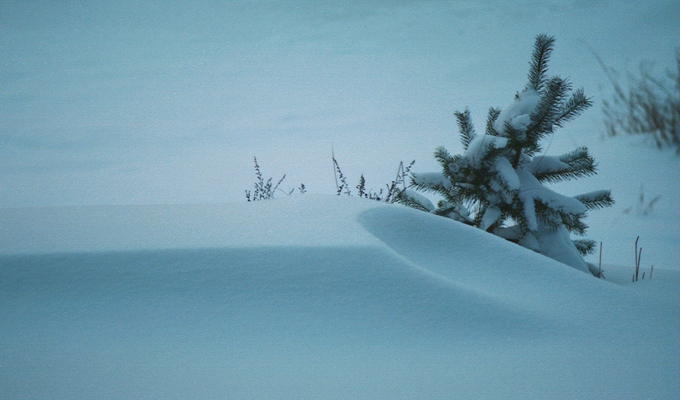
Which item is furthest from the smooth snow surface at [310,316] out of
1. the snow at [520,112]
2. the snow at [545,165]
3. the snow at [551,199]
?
the snow at [545,165]

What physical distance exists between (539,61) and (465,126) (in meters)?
0.63

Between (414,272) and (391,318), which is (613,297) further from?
(391,318)

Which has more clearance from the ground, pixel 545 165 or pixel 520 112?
pixel 520 112

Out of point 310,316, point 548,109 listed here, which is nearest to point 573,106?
point 548,109

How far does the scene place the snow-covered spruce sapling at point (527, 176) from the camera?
3.22 metres

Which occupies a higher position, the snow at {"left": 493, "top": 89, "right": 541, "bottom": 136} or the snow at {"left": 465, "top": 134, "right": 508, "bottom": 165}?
the snow at {"left": 493, "top": 89, "right": 541, "bottom": 136}

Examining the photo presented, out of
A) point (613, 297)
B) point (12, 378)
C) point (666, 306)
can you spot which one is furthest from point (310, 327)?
point (666, 306)

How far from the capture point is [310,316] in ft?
6.11

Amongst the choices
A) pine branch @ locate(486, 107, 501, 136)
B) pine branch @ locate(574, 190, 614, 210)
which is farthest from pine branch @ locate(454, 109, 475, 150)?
pine branch @ locate(574, 190, 614, 210)

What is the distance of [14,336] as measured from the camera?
181 cm

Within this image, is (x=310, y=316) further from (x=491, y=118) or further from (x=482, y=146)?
(x=491, y=118)

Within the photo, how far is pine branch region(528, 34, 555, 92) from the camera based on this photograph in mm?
3344

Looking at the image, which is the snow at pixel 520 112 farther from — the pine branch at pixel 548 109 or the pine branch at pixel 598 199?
the pine branch at pixel 598 199

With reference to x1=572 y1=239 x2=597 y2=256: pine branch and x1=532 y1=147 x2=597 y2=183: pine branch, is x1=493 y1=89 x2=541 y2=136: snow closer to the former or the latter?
x1=532 y1=147 x2=597 y2=183: pine branch
